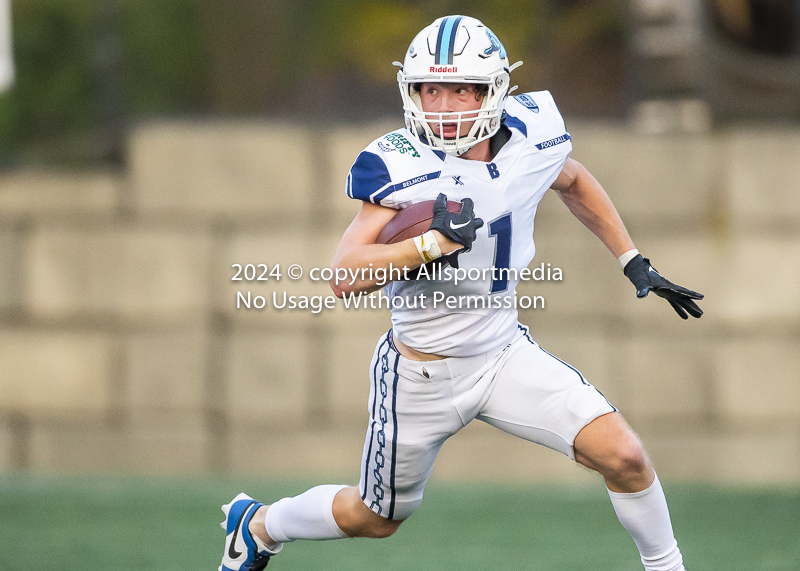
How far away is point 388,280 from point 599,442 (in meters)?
0.79

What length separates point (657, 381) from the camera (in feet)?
22.4

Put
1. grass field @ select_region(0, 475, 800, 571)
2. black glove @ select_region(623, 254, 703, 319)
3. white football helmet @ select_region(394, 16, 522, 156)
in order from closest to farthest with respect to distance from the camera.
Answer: white football helmet @ select_region(394, 16, 522, 156)
black glove @ select_region(623, 254, 703, 319)
grass field @ select_region(0, 475, 800, 571)

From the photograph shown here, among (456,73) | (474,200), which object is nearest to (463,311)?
(474,200)

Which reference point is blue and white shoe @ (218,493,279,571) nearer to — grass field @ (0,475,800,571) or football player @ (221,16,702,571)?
football player @ (221,16,702,571)

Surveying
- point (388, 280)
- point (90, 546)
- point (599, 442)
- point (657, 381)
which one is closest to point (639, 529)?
point (599, 442)

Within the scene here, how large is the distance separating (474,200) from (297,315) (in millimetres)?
3660

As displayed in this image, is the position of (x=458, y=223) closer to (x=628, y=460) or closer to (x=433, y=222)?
(x=433, y=222)

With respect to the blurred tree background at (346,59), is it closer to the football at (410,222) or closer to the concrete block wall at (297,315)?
the concrete block wall at (297,315)

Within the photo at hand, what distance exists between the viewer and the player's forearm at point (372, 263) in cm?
318

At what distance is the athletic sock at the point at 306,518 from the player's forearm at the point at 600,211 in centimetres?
126

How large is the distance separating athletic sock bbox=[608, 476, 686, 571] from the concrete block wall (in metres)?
3.42

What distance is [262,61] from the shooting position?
7215 millimetres

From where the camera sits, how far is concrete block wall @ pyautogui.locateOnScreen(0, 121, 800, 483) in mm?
6828

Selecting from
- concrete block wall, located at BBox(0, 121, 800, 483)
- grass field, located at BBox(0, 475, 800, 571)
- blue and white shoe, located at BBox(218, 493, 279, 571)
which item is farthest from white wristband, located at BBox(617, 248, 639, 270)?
concrete block wall, located at BBox(0, 121, 800, 483)
